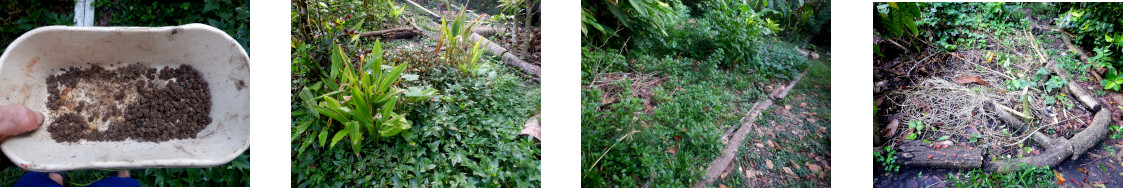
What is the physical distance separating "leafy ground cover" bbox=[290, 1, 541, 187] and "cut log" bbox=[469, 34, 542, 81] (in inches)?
0.8

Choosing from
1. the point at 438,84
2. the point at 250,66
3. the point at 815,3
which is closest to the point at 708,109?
the point at 815,3

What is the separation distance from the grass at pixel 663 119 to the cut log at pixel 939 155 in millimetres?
374

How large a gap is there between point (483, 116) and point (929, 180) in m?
1.28

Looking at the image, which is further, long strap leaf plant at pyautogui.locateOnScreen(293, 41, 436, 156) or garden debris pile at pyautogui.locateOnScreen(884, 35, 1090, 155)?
garden debris pile at pyautogui.locateOnScreen(884, 35, 1090, 155)

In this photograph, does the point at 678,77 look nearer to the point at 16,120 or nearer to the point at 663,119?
the point at 663,119

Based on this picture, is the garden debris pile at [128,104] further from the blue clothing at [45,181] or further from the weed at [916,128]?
the weed at [916,128]

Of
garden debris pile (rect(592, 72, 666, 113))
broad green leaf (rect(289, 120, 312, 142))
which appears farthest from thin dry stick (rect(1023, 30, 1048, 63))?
broad green leaf (rect(289, 120, 312, 142))

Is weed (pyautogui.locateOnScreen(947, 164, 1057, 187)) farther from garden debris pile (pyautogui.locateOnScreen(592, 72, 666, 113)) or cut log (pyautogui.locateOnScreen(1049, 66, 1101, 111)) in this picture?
garden debris pile (pyautogui.locateOnScreen(592, 72, 666, 113))

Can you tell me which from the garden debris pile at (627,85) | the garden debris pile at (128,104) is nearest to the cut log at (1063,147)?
the garden debris pile at (627,85)

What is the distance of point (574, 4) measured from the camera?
1132 millimetres

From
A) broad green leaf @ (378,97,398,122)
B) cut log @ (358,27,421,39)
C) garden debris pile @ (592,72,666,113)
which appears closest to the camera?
broad green leaf @ (378,97,398,122)

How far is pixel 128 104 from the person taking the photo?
4.38ft

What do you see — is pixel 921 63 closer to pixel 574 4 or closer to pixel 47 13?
pixel 574 4

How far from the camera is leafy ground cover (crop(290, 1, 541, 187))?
1195mm
